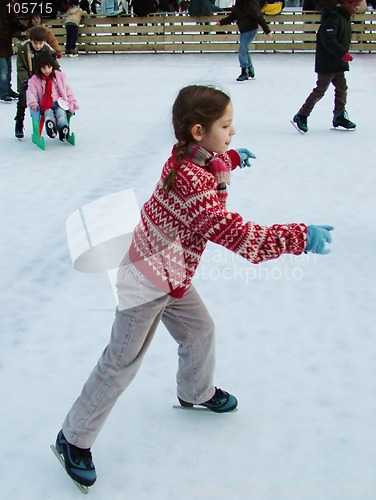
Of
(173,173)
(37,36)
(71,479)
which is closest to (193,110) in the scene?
(173,173)

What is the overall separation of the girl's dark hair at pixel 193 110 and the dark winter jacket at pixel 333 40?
4.41 meters

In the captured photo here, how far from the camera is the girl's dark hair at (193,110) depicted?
5.34 ft

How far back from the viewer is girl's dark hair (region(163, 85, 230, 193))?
1.63 m

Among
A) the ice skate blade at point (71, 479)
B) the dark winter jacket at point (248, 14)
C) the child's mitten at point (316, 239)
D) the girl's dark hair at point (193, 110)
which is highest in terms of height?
the dark winter jacket at point (248, 14)

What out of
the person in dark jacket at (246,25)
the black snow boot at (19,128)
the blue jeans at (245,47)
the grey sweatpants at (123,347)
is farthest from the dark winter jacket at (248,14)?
the grey sweatpants at (123,347)

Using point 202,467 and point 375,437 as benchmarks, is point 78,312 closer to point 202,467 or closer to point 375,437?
point 202,467

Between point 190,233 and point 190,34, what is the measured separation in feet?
39.4

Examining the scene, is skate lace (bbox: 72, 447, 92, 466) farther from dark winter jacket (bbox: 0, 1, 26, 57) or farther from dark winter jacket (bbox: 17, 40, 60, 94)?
dark winter jacket (bbox: 0, 1, 26, 57)

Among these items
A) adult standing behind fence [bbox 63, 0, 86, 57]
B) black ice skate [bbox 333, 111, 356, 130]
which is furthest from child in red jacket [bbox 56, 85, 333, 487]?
adult standing behind fence [bbox 63, 0, 86, 57]

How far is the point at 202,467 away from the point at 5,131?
5354 millimetres

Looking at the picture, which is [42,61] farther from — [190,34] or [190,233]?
[190,34]

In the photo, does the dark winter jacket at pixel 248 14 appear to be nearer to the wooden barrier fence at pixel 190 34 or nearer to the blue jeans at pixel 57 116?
the wooden barrier fence at pixel 190 34

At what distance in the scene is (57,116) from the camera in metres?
5.62

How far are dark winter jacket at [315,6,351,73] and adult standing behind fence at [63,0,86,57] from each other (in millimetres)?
8069
